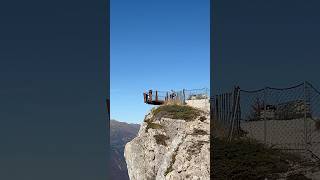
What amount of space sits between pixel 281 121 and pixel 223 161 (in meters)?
6.44

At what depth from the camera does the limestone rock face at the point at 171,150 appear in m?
18.0

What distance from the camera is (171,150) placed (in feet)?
66.1

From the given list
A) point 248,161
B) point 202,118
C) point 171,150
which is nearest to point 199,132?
point 171,150

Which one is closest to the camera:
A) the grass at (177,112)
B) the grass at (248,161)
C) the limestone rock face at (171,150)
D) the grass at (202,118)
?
the grass at (248,161)

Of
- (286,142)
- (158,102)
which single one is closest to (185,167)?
(286,142)

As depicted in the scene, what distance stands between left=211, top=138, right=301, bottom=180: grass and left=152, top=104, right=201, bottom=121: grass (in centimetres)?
790

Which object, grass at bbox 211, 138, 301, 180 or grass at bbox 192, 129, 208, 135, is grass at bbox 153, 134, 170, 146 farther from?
grass at bbox 211, 138, 301, 180

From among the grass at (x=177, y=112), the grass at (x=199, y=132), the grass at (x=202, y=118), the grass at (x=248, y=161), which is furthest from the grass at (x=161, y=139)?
the grass at (x=248, y=161)

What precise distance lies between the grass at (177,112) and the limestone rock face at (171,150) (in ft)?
1.04

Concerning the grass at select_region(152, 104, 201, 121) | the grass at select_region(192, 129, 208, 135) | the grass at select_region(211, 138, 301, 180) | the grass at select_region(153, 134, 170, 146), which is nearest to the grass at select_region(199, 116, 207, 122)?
the grass at select_region(152, 104, 201, 121)

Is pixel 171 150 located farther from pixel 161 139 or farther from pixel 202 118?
pixel 161 139

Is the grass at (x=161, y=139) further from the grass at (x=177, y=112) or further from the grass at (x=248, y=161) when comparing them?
the grass at (x=248, y=161)

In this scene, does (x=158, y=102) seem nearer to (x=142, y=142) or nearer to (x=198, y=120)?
(x=142, y=142)

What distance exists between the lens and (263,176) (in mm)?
12727
